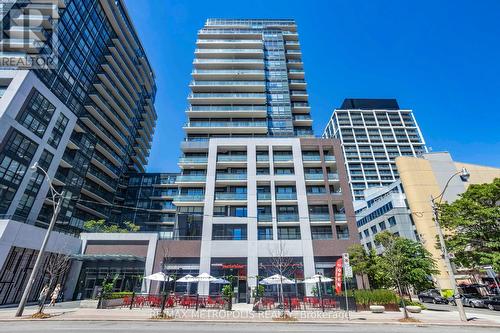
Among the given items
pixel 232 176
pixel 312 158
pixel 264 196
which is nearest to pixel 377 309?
pixel 264 196

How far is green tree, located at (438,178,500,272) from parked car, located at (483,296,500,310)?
3552 millimetres

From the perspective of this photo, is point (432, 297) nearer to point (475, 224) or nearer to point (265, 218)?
point (475, 224)

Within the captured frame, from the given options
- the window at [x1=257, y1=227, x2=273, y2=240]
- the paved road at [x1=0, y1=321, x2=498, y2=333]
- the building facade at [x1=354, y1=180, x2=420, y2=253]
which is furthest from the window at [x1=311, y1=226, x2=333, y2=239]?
the paved road at [x1=0, y1=321, x2=498, y2=333]

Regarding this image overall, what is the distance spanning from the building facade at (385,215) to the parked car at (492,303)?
64.8 ft

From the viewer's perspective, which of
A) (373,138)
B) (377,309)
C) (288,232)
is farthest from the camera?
(373,138)

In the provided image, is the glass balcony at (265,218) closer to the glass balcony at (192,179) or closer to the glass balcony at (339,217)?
the glass balcony at (339,217)

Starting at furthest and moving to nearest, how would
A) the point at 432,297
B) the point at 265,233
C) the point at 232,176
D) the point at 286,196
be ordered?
the point at 232,176
the point at 286,196
the point at 265,233
the point at 432,297

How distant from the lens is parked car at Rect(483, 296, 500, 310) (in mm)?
26880

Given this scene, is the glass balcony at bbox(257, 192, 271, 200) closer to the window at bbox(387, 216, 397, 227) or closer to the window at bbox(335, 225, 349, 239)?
the window at bbox(335, 225, 349, 239)

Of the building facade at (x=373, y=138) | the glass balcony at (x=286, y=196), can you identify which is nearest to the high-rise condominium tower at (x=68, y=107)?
the glass balcony at (x=286, y=196)

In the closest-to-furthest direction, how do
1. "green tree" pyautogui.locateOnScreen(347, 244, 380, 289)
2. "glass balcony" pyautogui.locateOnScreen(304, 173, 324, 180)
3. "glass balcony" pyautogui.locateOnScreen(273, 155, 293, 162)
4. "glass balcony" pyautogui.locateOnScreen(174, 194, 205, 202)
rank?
"green tree" pyautogui.locateOnScreen(347, 244, 380, 289) < "glass balcony" pyautogui.locateOnScreen(174, 194, 205, 202) < "glass balcony" pyautogui.locateOnScreen(304, 173, 324, 180) < "glass balcony" pyautogui.locateOnScreen(273, 155, 293, 162)

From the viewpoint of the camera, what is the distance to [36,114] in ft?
121

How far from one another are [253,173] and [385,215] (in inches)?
1547

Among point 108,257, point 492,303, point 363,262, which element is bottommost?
point 492,303
